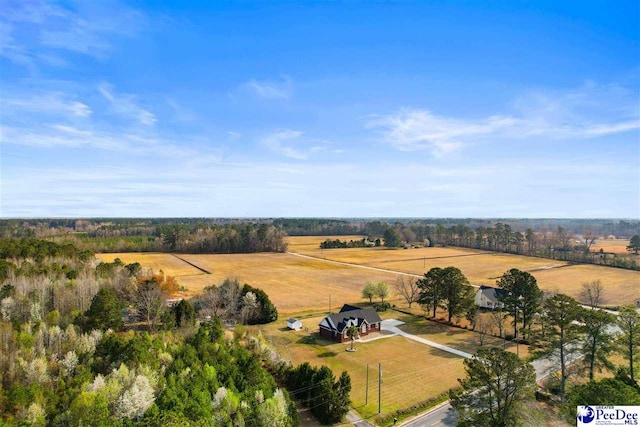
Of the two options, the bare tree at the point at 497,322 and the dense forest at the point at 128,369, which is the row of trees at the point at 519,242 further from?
the dense forest at the point at 128,369

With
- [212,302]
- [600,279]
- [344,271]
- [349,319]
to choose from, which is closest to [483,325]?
[349,319]

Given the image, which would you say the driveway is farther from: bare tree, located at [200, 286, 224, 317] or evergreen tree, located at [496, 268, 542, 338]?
bare tree, located at [200, 286, 224, 317]

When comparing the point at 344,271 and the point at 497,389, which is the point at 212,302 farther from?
the point at 344,271

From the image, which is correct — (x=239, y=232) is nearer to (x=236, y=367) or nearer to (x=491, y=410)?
(x=236, y=367)

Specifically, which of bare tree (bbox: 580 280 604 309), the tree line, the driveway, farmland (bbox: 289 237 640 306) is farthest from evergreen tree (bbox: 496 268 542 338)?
bare tree (bbox: 580 280 604 309)

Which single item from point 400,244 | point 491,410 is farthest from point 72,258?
point 400,244

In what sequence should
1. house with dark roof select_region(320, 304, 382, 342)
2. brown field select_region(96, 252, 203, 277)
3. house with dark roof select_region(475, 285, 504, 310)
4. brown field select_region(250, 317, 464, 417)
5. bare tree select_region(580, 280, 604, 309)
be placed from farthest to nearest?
brown field select_region(96, 252, 203, 277) < bare tree select_region(580, 280, 604, 309) < house with dark roof select_region(475, 285, 504, 310) < house with dark roof select_region(320, 304, 382, 342) < brown field select_region(250, 317, 464, 417)

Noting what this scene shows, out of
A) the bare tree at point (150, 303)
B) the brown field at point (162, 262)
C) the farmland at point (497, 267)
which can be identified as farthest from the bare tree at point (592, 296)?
the brown field at point (162, 262)
